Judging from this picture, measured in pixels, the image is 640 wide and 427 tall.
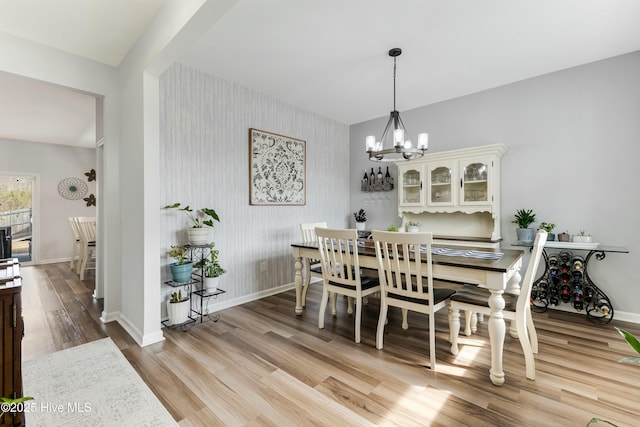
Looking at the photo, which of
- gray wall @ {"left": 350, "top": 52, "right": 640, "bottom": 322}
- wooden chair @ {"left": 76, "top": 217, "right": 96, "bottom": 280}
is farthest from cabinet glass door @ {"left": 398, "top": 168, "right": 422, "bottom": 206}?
wooden chair @ {"left": 76, "top": 217, "right": 96, "bottom": 280}

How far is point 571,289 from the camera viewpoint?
122 inches

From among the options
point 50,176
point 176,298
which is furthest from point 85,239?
point 176,298

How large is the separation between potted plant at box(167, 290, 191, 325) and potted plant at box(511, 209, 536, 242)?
11.9 ft

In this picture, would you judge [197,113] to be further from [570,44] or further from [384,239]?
[570,44]

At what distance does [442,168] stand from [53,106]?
5.46 metres

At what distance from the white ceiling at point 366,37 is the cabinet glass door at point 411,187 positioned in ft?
3.66

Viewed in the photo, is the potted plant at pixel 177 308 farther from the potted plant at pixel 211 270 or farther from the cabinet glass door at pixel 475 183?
the cabinet glass door at pixel 475 183

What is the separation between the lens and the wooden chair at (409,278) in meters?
2.08

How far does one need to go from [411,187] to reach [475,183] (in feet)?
2.69

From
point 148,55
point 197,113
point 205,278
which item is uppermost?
point 148,55

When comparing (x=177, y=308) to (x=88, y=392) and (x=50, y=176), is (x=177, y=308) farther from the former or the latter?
(x=50, y=176)

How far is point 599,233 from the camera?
10.0 ft

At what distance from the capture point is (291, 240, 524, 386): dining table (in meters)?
1.90

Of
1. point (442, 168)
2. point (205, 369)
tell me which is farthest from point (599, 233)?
point (205, 369)
